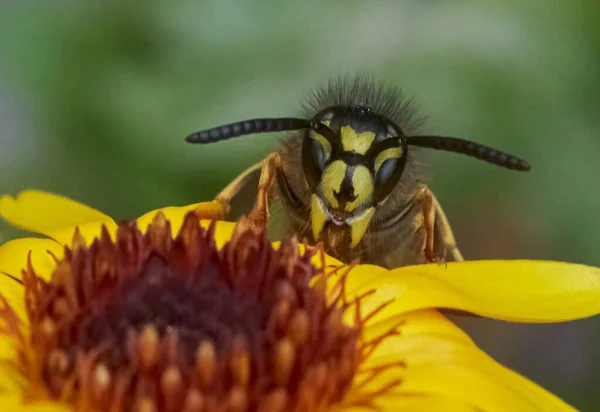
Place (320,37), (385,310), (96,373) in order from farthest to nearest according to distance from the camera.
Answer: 1. (320,37)
2. (385,310)
3. (96,373)

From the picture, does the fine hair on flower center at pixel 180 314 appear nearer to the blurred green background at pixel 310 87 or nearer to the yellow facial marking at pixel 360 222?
the yellow facial marking at pixel 360 222

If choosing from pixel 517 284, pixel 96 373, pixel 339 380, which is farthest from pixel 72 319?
pixel 517 284

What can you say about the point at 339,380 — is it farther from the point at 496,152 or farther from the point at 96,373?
the point at 496,152

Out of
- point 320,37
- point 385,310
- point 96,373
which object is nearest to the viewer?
point 96,373

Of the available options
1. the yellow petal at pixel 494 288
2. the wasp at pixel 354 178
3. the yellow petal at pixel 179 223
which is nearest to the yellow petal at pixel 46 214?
the yellow petal at pixel 179 223

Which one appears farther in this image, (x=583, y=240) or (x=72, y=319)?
(x=583, y=240)

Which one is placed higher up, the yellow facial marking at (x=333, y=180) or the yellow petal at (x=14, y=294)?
the yellow facial marking at (x=333, y=180)

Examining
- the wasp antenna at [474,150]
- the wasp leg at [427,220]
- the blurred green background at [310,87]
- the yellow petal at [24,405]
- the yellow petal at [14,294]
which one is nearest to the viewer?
the yellow petal at [24,405]
